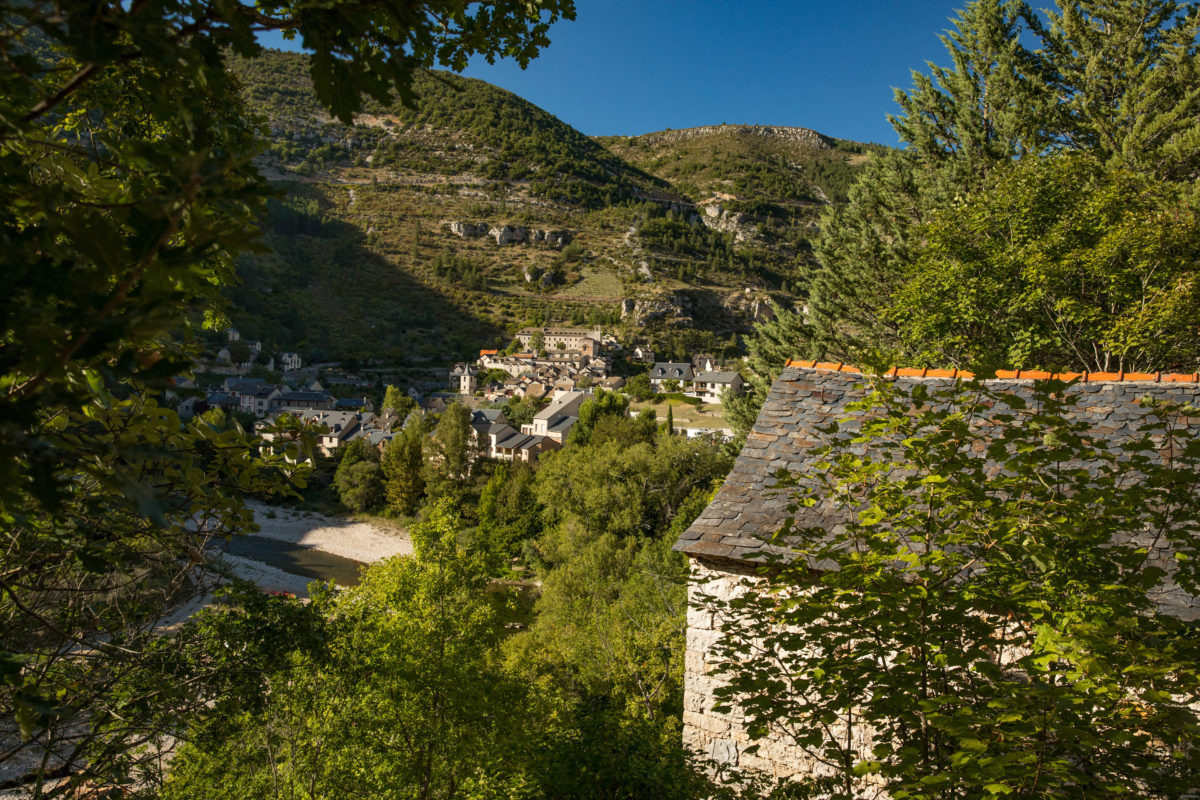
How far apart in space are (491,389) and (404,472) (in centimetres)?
2727

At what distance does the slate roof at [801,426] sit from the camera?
493cm

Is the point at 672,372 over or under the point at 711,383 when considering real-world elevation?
over

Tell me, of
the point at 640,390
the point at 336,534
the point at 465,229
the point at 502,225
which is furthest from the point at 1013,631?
the point at 502,225

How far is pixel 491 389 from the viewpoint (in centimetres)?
5947

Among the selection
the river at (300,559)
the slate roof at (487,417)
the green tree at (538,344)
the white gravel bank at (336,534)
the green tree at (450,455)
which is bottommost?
the river at (300,559)

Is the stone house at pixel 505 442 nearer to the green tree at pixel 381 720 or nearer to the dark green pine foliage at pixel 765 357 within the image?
the dark green pine foliage at pixel 765 357

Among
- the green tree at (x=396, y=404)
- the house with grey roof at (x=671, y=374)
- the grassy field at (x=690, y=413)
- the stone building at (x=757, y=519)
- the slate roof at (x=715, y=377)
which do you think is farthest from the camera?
the house with grey roof at (x=671, y=374)

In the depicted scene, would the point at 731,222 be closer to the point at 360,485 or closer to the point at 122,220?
the point at 360,485

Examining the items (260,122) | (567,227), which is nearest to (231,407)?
(260,122)

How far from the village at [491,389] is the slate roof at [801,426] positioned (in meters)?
27.4

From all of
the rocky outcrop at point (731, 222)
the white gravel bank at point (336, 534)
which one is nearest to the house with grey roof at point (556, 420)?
the white gravel bank at point (336, 534)

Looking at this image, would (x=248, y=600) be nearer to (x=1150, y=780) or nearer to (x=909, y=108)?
(x=1150, y=780)

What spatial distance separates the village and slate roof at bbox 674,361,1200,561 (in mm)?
27428

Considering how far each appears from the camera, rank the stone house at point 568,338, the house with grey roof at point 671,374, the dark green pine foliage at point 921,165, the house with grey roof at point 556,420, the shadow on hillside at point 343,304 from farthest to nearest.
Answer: the stone house at point 568,338 → the shadow on hillside at point 343,304 → the house with grey roof at point 671,374 → the house with grey roof at point 556,420 → the dark green pine foliage at point 921,165
